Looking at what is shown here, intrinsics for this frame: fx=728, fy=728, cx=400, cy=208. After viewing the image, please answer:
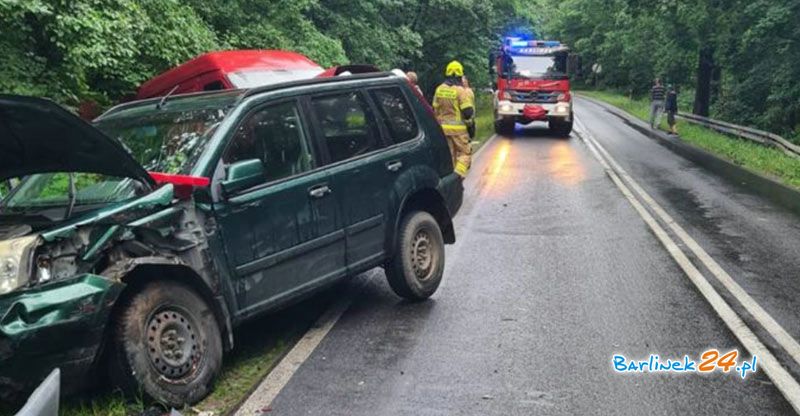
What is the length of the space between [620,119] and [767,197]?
25015mm

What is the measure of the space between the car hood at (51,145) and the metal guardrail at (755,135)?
53.4 feet

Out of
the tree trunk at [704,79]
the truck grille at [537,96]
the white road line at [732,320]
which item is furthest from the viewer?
the tree trunk at [704,79]

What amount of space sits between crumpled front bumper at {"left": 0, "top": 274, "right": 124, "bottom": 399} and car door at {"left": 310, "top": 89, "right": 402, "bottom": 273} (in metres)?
2.04

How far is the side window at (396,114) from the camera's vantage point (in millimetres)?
6074

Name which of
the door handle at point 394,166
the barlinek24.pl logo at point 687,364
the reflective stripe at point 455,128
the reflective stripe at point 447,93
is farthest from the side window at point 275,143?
the reflective stripe at point 455,128

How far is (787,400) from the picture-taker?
4.25 metres

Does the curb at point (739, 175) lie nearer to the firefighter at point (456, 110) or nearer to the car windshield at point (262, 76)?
the firefighter at point (456, 110)

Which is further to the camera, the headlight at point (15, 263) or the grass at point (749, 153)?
the grass at point (749, 153)

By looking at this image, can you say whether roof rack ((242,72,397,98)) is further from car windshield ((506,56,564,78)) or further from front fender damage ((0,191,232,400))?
car windshield ((506,56,564,78))

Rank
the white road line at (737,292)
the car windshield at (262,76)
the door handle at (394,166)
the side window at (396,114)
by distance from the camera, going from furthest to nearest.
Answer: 1. the car windshield at (262,76)
2. the side window at (396,114)
3. the door handle at (394,166)
4. the white road line at (737,292)

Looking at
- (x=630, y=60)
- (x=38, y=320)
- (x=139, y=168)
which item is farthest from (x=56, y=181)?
(x=630, y=60)

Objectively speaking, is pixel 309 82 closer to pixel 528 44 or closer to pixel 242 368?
pixel 242 368

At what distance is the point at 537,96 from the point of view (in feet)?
78.5

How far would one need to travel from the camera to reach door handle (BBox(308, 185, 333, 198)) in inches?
199
